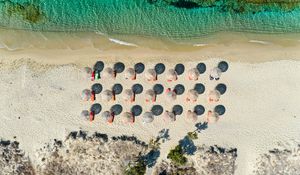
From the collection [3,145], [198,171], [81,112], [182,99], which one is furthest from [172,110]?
[3,145]

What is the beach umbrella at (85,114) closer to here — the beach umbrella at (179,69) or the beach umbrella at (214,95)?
the beach umbrella at (179,69)

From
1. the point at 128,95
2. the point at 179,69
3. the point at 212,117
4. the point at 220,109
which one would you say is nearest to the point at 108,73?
the point at 128,95

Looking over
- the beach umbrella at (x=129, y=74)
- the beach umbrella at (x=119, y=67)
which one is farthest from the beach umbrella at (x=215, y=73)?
the beach umbrella at (x=119, y=67)

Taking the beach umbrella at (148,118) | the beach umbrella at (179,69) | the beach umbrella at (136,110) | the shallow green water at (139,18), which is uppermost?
the shallow green water at (139,18)

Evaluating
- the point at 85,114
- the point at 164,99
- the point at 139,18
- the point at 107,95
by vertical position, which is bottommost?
the point at 85,114

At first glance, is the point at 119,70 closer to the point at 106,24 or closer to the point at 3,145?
the point at 106,24

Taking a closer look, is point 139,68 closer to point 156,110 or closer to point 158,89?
point 158,89

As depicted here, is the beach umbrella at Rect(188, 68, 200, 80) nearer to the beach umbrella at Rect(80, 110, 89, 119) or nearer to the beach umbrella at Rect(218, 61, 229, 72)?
the beach umbrella at Rect(218, 61, 229, 72)
